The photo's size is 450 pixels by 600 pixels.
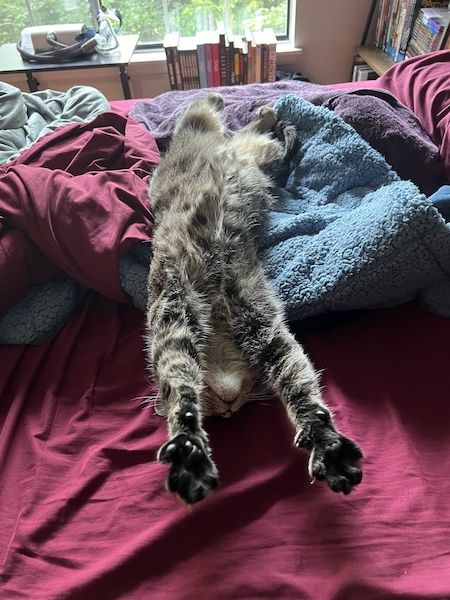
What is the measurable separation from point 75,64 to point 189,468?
7.37ft

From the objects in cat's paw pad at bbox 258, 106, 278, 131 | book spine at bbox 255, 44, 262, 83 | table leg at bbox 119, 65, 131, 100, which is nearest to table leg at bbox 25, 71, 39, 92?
table leg at bbox 119, 65, 131, 100

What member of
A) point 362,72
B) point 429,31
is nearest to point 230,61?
point 362,72

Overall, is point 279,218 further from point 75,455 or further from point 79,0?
point 79,0

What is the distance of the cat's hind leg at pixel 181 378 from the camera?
0.76 metres

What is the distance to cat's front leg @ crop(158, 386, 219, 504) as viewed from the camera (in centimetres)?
75

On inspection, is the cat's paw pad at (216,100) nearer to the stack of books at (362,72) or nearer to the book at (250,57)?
the book at (250,57)

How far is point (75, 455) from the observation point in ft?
2.97

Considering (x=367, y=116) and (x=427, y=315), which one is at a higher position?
(x=367, y=116)

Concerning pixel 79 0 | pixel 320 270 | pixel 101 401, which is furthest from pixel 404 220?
pixel 79 0

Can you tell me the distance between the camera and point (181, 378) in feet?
3.14

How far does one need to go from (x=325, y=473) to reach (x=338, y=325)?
0.41 meters

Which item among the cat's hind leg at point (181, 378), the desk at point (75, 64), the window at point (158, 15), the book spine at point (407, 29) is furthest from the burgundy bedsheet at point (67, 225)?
the window at point (158, 15)

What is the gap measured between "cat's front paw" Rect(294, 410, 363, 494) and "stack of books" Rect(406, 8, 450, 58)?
2039mm

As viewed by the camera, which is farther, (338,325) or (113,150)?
(113,150)
